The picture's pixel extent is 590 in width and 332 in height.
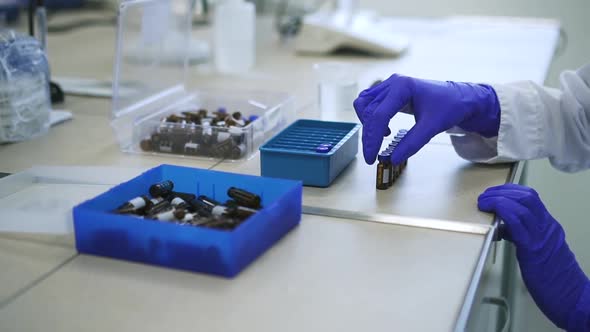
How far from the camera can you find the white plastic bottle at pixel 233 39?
2.12 meters

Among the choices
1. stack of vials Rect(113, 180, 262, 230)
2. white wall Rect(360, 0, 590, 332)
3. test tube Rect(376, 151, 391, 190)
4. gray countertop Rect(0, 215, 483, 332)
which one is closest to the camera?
gray countertop Rect(0, 215, 483, 332)

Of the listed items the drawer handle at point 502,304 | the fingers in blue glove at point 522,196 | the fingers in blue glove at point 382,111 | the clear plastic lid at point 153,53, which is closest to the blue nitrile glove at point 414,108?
the fingers in blue glove at point 382,111

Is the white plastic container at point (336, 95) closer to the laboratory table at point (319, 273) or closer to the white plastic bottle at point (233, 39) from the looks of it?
the laboratory table at point (319, 273)

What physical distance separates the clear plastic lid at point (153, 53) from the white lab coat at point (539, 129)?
79cm

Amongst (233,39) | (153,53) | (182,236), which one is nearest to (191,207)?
(182,236)

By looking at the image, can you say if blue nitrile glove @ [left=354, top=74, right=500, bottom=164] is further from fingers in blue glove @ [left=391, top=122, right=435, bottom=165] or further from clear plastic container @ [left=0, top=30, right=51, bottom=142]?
clear plastic container @ [left=0, top=30, right=51, bottom=142]

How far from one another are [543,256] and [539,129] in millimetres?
319

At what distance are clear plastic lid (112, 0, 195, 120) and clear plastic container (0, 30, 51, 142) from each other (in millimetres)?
219

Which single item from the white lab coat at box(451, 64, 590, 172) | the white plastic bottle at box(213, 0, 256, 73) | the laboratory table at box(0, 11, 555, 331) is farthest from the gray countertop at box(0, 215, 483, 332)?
the white plastic bottle at box(213, 0, 256, 73)

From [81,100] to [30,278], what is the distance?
1.01 metres

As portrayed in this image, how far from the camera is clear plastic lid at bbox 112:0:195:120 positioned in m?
1.70

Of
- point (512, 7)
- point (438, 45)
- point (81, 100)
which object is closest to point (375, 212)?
point (81, 100)

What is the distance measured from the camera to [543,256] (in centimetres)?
114

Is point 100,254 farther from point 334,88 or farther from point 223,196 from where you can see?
point 334,88
